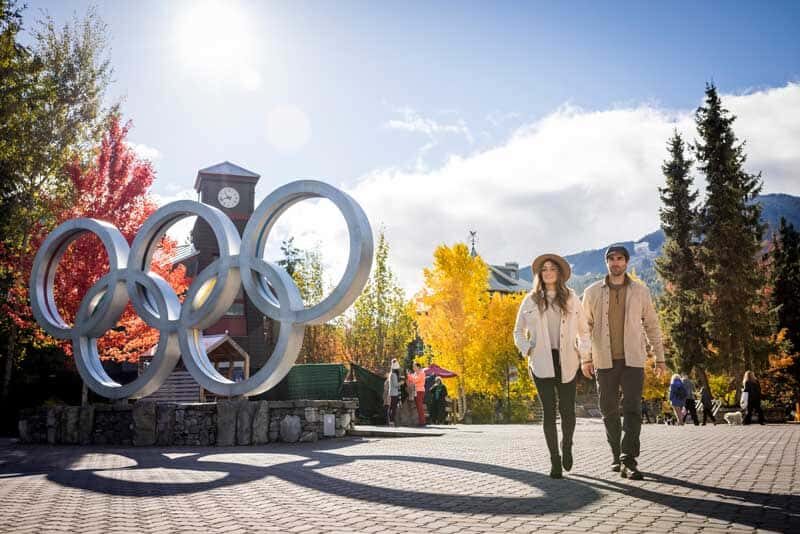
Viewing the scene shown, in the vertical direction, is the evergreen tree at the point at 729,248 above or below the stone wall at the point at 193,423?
above

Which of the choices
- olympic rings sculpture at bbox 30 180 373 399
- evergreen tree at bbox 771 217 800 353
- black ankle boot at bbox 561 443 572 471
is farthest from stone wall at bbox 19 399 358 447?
evergreen tree at bbox 771 217 800 353

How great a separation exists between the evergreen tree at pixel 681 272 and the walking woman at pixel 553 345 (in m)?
28.7

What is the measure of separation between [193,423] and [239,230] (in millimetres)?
23778

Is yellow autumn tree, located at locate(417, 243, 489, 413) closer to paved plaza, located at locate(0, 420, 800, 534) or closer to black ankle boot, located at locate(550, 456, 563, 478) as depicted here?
paved plaza, located at locate(0, 420, 800, 534)

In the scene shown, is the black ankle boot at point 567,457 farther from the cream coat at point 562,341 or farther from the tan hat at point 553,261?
the tan hat at point 553,261

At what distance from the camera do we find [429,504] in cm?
471

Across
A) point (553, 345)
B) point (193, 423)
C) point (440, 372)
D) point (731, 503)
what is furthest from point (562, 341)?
point (440, 372)

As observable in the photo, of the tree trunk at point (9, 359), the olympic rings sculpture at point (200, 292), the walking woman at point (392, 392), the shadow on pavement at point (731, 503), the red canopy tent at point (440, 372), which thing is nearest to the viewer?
the shadow on pavement at point (731, 503)

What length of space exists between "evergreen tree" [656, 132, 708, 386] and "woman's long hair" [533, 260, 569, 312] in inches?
1126

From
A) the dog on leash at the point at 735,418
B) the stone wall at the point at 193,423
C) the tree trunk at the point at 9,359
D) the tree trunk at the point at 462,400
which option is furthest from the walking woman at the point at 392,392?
the tree trunk at the point at 462,400

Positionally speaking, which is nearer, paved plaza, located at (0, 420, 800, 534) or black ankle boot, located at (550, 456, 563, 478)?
paved plaza, located at (0, 420, 800, 534)

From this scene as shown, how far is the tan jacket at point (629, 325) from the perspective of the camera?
5.98 m

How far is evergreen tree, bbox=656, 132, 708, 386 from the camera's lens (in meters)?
33.3

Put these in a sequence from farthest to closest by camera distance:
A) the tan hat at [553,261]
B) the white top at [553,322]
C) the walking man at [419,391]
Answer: the walking man at [419,391] < the tan hat at [553,261] < the white top at [553,322]
